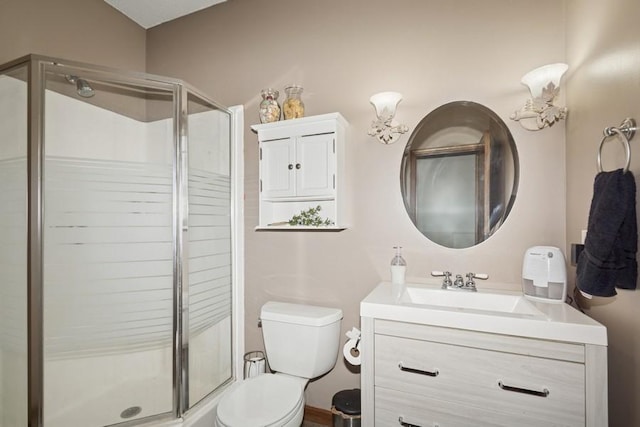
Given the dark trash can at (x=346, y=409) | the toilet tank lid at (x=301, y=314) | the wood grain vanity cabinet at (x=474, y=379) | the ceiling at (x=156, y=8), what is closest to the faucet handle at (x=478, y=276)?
the wood grain vanity cabinet at (x=474, y=379)

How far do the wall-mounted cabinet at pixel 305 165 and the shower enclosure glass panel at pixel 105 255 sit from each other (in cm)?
54

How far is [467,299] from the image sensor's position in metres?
1.47

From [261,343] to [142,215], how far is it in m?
1.13

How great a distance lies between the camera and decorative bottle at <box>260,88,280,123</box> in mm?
1930

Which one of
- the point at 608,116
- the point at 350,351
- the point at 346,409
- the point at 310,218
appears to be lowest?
the point at 346,409

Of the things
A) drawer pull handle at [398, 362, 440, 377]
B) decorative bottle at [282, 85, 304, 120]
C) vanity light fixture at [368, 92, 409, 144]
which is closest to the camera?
drawer pull handle at [398, 362, 440, 377]

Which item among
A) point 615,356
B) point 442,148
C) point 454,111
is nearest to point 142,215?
point 442,148

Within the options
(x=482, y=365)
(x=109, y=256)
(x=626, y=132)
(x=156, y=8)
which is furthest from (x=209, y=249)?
(x=626, y=132)

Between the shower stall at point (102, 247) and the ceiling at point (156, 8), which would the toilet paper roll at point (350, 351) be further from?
the ceiling at point (156, 8)

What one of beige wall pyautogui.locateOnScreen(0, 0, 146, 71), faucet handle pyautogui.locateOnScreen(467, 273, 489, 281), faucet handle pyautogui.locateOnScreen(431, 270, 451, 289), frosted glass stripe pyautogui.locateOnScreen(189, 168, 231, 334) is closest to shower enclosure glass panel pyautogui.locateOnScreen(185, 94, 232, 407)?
frosted glass stripe pyautogui.locateOnScreen(189, 168, 231, 334)

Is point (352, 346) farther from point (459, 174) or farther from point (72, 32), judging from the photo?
point (72, 32)

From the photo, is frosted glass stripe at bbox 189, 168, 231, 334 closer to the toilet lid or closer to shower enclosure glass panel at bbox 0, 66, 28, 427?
the toilet lid

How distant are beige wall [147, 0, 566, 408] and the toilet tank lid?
0.10 meters

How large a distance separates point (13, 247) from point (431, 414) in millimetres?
2049
